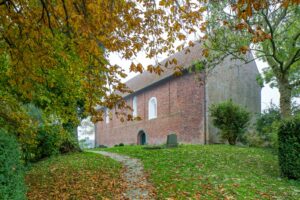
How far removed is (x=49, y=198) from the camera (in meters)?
7.34

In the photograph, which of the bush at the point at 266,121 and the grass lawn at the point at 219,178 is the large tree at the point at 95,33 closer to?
the grass lawn at the point at 219,178

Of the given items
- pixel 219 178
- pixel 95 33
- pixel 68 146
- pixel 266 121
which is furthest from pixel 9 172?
pixel 266 121

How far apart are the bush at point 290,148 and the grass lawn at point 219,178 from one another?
34 cm

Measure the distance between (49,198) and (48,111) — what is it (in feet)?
9.38

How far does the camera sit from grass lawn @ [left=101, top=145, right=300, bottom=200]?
686 cm

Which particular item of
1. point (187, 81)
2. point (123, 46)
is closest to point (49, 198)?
point (123, 46)

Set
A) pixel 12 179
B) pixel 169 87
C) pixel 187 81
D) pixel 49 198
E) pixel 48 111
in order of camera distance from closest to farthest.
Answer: pixel 12 179 < pixel 49 198 < pixel 48 111 < pixel 187 81 < pixel 169 87

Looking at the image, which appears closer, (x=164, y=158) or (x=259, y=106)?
(x=164, y=158)

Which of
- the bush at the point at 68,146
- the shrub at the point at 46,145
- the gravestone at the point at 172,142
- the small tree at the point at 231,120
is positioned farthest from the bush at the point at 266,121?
the shrub at the point at 46,145

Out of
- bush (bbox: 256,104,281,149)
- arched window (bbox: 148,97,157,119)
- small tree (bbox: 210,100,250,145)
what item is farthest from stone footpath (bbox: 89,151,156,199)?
arched window (bbox: 148,97,157,119)

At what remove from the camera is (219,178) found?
8078mm

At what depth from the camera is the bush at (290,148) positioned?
8422mm

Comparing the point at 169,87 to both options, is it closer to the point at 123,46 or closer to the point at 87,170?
the point at 87,170

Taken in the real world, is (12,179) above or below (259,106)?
below
